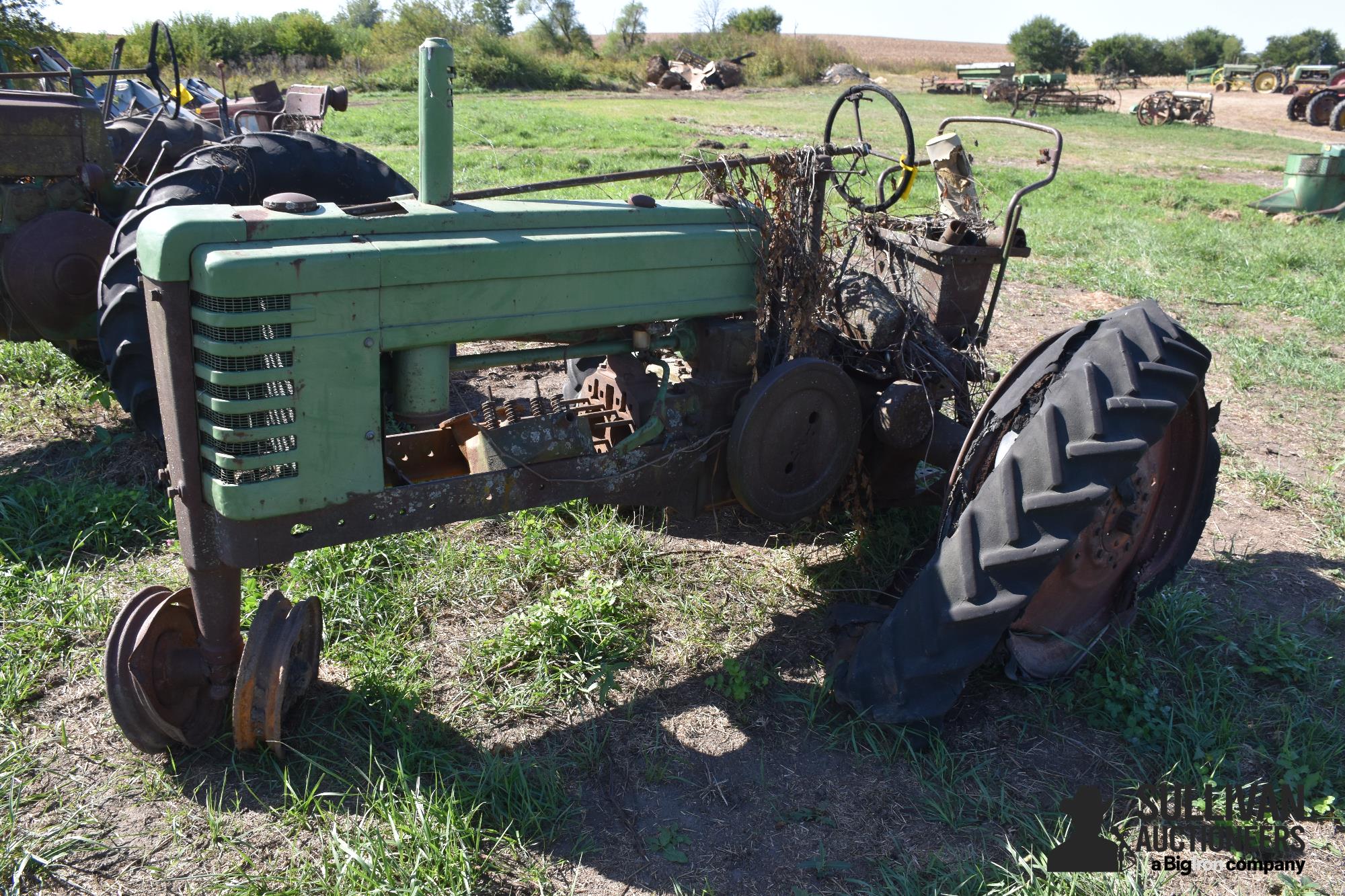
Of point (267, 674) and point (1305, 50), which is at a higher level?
point (1305, 50)

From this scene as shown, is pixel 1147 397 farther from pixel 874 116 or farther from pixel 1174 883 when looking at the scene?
pixel 874 116

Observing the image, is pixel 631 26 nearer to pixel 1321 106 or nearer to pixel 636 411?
pixel 1321 106

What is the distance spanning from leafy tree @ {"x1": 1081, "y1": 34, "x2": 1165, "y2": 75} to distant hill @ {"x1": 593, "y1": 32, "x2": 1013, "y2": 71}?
4794mm

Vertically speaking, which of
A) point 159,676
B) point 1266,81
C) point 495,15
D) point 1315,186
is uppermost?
point 495,15

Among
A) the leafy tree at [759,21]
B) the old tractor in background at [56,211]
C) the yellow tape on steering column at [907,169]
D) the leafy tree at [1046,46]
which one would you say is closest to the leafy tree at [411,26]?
the leafy tree at [759,21]

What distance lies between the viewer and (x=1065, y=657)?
11.0 ft

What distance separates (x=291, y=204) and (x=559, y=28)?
164 ft

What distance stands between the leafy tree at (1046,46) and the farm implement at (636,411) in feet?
165

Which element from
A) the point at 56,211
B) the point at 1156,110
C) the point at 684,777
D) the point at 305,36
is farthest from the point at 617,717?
the point at 305,36

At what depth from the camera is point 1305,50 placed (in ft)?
168

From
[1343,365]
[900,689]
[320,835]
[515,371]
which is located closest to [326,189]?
[515,371]

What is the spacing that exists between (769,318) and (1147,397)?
49.8 inches

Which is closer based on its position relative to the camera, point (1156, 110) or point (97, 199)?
point (97, 199)

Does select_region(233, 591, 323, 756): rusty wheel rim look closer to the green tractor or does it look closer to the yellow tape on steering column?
the green tractor
